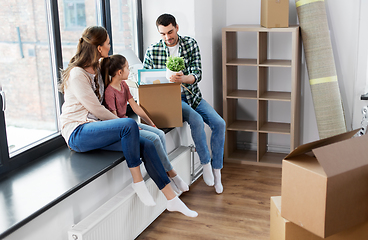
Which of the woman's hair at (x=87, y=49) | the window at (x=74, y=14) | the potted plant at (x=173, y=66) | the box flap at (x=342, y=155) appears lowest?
the box flap at (x=342, y=155)

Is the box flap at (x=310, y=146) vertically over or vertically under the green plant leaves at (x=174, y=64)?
under

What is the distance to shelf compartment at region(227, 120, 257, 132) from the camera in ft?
11.8

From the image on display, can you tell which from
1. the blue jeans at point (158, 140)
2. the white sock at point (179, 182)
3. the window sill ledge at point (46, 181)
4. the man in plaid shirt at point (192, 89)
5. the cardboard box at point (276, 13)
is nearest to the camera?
the window sill ledge at point (46, 181)

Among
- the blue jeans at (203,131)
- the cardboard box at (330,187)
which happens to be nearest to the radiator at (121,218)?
the blue jeans at (203,131)

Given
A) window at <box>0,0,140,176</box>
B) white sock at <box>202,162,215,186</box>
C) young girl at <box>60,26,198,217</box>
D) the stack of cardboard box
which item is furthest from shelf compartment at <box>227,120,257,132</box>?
the stack of cardboard box

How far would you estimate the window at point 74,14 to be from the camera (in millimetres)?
2594

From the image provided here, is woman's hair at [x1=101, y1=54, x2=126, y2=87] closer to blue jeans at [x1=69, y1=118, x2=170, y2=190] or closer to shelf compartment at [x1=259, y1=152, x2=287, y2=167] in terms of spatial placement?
blue jeans at [x1=69, y1=118, x2=170, y2=190]

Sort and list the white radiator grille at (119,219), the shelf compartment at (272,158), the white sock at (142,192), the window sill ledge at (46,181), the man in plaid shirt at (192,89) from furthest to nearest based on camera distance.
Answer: the shelf compartment at (272,158) → the man in plaid shirt at (192,89) → the white sock at (142,192) → the white radiator grille at (119,219) → the window sill ledge at (46,181)

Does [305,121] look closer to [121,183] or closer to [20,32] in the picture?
[121,183]

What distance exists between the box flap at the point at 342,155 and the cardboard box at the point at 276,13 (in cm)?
199

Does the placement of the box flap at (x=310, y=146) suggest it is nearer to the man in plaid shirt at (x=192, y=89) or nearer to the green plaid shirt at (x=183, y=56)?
the man in plaid shirt at (x=192, y=89)

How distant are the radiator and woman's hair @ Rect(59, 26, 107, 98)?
0.72 meters

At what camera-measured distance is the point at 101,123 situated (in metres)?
2.24

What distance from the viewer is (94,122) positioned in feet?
7.47
